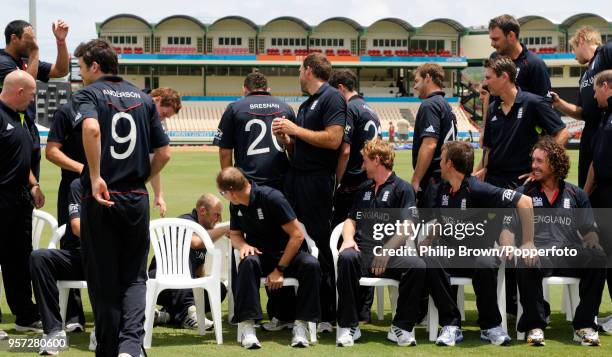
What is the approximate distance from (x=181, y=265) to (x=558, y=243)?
325 cm

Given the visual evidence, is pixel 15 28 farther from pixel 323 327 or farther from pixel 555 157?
pixel 555 157

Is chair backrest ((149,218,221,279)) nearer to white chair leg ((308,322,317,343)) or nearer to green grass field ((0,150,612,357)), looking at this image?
green grass field ((0,150,612,357))

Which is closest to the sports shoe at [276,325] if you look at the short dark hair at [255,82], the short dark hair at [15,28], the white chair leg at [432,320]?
the white chair leg at [432,320]

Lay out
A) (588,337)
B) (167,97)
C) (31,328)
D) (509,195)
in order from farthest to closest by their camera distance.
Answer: (167,97) → (31,328) → (509,195) → (588,337)

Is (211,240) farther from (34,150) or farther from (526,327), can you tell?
(526,327)

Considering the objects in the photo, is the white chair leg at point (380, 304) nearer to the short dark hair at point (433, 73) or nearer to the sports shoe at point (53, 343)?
the short dark hair at point (433, 73)

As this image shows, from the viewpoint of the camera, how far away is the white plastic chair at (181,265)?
23.2ft

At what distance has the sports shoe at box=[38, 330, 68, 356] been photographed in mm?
6578

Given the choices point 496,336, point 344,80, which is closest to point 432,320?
point 496,336

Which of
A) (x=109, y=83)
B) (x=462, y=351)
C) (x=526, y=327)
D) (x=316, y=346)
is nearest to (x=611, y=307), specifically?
(x=526, y=327)

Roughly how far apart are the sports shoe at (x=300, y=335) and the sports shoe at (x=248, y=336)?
30cm

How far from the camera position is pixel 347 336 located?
703cm

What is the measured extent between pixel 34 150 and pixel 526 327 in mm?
4645

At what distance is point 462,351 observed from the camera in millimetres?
6766
